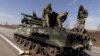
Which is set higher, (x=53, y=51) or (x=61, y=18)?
(x=61, y=18)

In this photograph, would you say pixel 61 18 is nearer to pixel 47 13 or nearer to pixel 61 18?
pixel 61 18

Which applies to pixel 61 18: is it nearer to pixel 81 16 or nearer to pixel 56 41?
pixel 81 16

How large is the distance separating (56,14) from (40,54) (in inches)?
103

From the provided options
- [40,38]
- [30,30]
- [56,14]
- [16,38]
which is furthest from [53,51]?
[16,38]

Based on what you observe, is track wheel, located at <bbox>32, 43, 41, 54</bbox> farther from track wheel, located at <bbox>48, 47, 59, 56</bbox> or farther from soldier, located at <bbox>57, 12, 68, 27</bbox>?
soldier, located at <bbox>57, 12, 68, 27</bbox>

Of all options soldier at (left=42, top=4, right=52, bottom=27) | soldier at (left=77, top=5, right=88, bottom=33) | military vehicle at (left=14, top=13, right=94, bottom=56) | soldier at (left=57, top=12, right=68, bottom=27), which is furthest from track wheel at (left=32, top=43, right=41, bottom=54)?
soldier at (left=77, top=5, right=88, bottom=33)

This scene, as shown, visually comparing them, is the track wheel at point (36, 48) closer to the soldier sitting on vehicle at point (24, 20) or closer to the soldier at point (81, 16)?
the soldier at point (81, 16)

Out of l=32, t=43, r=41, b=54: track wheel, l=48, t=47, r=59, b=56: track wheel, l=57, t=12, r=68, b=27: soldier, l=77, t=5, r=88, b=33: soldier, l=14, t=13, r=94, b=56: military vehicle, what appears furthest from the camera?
l=32, t=43, r=41, b=54: track wheel

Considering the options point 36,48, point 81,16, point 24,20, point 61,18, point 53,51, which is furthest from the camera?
point 24,20

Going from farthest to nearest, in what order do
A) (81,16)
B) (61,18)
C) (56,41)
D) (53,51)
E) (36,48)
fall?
(36,48)
(81,16)
(61,18)
(53,51)
(56,41)

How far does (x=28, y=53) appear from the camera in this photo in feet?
46.9

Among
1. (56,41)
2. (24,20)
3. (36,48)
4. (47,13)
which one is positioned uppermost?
(47,13)

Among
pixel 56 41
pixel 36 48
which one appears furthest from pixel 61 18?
pixel 36 48

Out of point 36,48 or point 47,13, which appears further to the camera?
point 36,48
